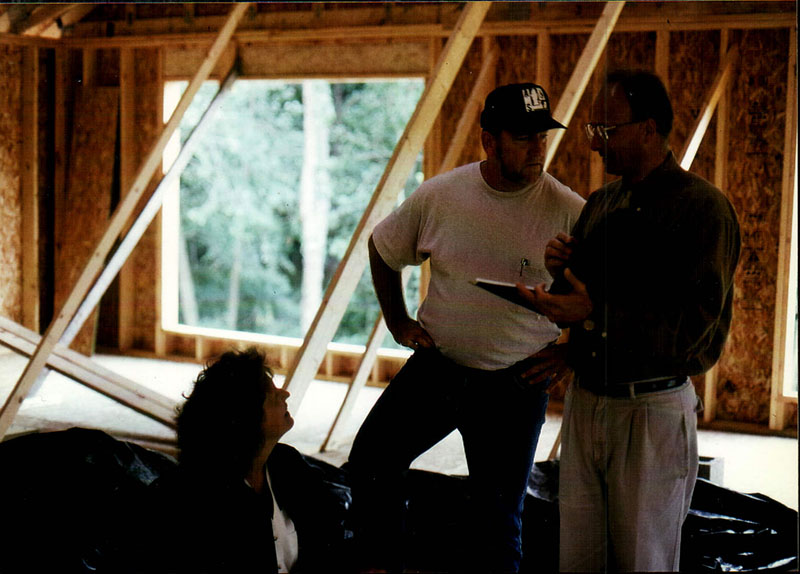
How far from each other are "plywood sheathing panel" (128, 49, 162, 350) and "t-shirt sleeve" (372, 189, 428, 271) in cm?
448

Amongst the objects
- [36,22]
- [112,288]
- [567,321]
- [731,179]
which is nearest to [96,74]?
[36,22]

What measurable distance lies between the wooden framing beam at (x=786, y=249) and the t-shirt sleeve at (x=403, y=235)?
6.25ft

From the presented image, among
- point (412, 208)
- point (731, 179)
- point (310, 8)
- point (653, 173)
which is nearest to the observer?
point (653, 173)

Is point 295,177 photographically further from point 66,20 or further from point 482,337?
point 482,337

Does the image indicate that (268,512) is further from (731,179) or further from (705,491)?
(731,179)

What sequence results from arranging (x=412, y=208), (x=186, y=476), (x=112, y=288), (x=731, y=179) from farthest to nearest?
(x=112, y=288)
(x=731, y=179)
(x=412, y=208)
(x=186, y=476)

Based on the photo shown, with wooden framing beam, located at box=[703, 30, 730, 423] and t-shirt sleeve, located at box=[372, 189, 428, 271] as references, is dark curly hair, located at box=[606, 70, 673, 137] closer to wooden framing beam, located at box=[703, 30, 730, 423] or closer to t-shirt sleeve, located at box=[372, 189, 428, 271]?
t-shirt sleeve, located at box=[372, 189, 428, 271]

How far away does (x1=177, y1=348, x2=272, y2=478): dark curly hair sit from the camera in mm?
1930

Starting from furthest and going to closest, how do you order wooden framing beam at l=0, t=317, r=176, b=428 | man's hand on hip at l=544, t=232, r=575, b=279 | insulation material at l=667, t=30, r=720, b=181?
insulation material at l=667, t=30, r=720, b=181, wooden framing beam at l=0, t=317, r=176, b=428, man's hand on hip at l=544, t=232, r=575, b=279

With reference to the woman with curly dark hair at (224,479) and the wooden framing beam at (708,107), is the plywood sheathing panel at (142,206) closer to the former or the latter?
the wooden framing beam at (708,107)

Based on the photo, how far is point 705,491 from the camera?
297 centimetres

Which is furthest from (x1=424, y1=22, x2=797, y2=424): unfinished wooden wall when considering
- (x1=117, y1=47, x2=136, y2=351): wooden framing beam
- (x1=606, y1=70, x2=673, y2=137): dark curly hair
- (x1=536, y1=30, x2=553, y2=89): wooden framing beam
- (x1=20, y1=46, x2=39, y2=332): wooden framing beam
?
(x1=20, y1=46, x2=39, y2=332): wooden framing beam

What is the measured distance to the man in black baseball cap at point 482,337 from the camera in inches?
80.1

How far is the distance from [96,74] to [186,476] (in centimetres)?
543
